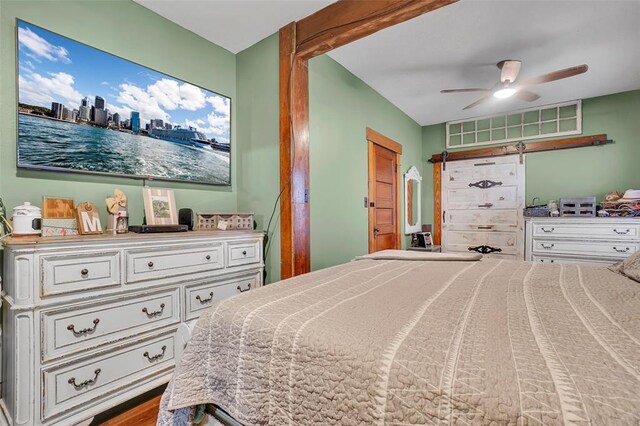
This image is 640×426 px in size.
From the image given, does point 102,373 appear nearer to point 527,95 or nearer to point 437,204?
Result: point 527,95

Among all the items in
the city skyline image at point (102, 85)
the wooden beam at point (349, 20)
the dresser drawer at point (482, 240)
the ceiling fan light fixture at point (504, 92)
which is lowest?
the dresser drawer at point (482, 240)

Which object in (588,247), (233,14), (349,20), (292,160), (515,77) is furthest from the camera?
(588,247)

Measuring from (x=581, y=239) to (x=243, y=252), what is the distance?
12.2ft

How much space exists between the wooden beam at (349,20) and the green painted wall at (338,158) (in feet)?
1.26

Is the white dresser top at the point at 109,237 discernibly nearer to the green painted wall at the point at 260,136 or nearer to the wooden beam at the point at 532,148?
the green painted wall at the point at 260,136

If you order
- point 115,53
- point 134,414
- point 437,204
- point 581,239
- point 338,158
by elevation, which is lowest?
point 134,414

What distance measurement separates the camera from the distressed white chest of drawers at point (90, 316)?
1.30 m

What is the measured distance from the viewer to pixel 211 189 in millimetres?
2557

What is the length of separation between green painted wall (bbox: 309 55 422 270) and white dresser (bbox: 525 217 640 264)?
2142 millimetres

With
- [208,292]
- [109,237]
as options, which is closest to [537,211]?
[208,292]

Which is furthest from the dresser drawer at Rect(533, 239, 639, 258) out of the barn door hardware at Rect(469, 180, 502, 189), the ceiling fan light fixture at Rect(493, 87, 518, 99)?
the ceiling fan light fixture at Rect(493, 87, 518, 99)

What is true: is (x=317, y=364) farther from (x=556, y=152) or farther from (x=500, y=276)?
(x=556, y=152)

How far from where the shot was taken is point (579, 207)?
11.4 ft

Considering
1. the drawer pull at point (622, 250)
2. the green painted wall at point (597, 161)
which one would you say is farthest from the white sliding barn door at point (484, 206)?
the drawer pull at point (622, 250)
